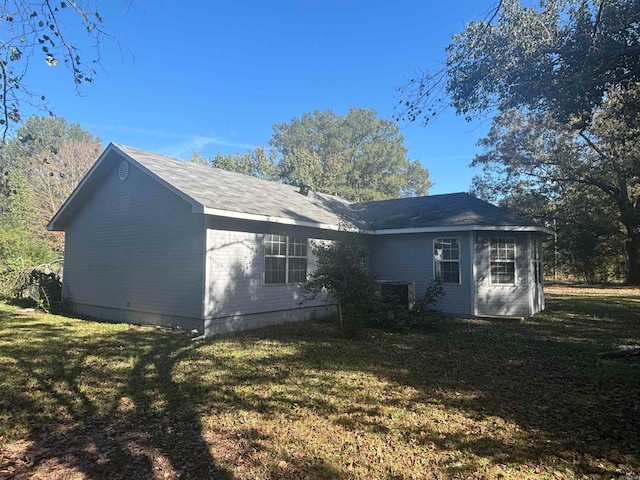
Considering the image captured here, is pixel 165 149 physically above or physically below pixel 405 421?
above

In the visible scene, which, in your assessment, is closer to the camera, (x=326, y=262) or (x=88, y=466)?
(x=88, y=466)

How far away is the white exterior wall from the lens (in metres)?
9.14

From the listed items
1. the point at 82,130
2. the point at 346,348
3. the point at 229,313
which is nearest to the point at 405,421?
the point at 346,348

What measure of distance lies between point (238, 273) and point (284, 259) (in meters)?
1.66

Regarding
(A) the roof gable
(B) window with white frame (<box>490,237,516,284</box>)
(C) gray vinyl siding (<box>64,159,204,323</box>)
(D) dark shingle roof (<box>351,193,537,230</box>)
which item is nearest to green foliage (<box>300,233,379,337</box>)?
(A) the roof gable

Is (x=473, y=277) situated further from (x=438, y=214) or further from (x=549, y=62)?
(x=549, y=62)

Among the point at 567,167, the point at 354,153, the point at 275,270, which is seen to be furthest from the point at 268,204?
the point at 354,153

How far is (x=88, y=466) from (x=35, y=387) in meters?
2.78

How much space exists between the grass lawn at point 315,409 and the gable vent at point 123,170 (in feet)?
15.6

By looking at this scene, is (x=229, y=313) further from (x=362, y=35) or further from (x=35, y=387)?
(x=362, y=35)

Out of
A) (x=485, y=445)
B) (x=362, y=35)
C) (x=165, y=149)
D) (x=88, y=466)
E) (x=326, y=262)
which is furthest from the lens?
(x=165, y=149)

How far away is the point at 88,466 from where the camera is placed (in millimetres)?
3365

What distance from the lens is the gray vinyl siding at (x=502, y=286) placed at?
12.1 m

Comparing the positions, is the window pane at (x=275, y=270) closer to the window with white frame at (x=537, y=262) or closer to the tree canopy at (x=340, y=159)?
the window with white frame at (x=537, y=262)
